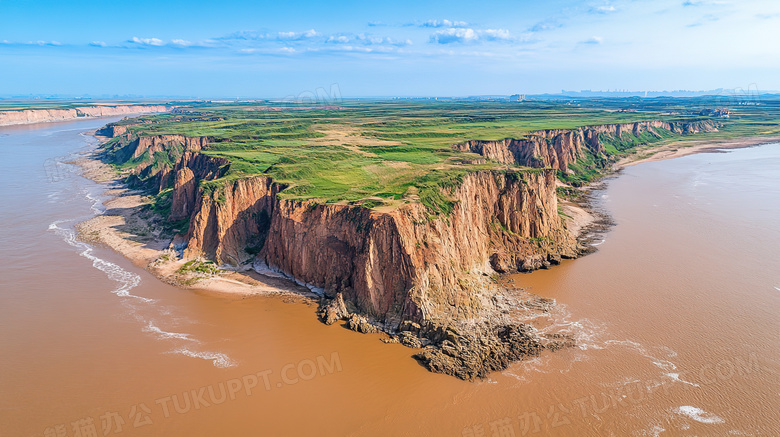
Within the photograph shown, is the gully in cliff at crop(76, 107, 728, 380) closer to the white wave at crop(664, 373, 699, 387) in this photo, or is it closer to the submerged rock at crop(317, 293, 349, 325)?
the submerged rock at crop(317, 293, 349, 325)

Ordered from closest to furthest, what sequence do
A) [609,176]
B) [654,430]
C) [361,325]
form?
[654,430] → [361,325] → [609,176]

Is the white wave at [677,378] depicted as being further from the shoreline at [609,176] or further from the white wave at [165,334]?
the white wave at [165,334]

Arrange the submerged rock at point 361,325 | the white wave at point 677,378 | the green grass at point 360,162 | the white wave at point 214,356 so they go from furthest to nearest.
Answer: the green grass at point 360,162
the submerged rock at point 361,325
the white wave at point 214,356
the white wave at point 677,378

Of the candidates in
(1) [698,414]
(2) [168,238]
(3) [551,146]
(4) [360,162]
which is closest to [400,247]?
(1) [698,414]

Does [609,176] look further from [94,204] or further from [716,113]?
[716,113]

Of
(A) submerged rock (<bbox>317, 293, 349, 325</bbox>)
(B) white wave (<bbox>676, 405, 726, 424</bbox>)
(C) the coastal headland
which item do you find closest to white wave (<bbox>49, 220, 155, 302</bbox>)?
(C) the coastal headland

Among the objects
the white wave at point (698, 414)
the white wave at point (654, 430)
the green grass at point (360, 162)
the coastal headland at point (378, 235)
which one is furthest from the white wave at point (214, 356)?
the white wave at point (698, 414)
